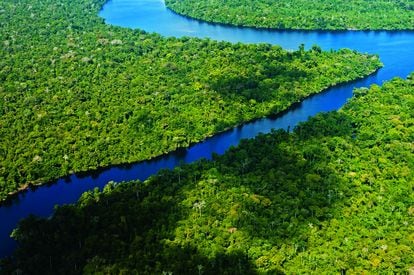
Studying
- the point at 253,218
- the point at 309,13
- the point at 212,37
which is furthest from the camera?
the point at 309,13

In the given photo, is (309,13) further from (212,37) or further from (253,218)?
(253,218)

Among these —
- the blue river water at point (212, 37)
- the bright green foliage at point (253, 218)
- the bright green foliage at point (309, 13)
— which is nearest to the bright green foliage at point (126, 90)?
the blue river water at point (212, 37)

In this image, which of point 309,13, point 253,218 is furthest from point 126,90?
point 309,13

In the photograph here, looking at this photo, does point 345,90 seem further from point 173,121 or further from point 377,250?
point 377,250

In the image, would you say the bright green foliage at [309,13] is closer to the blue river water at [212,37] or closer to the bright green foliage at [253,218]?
the blue river water at [212,37]

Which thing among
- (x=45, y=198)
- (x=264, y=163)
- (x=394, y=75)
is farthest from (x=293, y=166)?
(x=394, y=75)

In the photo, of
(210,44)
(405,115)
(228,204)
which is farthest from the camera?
(210,44)
